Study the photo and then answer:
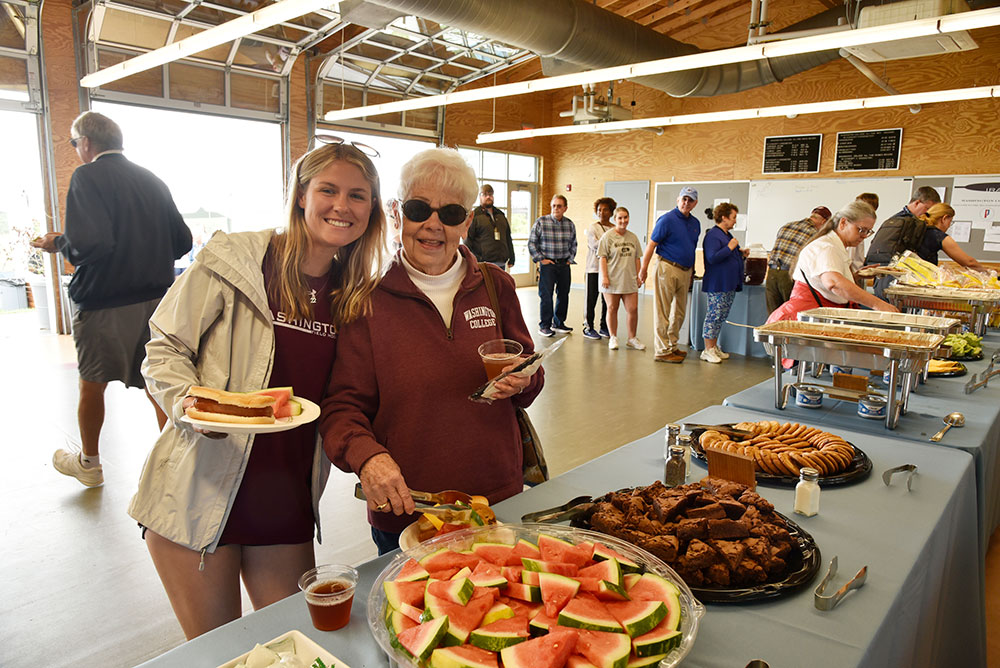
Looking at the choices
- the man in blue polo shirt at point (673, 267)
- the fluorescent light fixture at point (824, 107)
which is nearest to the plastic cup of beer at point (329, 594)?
the man in blue polo shirt at point (673, 267)

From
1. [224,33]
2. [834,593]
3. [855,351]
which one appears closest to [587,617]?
[834,593]

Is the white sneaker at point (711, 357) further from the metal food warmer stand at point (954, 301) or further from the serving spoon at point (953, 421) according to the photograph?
the serving spoon at point (953, 421)

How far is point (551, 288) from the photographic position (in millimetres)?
8148

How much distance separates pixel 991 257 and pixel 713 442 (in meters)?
10.4

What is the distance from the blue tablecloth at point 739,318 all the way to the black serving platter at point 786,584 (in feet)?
19.5

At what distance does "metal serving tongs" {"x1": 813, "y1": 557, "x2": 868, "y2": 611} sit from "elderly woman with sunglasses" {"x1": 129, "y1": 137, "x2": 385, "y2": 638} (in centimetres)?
111

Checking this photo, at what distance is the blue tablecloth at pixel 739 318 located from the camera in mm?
→ 6859

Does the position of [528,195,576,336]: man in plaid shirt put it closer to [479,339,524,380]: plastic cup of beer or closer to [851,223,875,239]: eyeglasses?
[851,223,875,239]: eyeglasses

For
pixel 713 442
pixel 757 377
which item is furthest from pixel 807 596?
pixel 757 377

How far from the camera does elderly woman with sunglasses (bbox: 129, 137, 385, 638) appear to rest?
1.41 metres

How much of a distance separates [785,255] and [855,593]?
18.1 ft

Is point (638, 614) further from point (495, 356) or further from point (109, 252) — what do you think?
point (109, 252)

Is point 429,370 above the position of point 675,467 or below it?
above

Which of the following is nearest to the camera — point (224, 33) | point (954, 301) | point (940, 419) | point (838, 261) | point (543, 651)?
point (543, 651)
